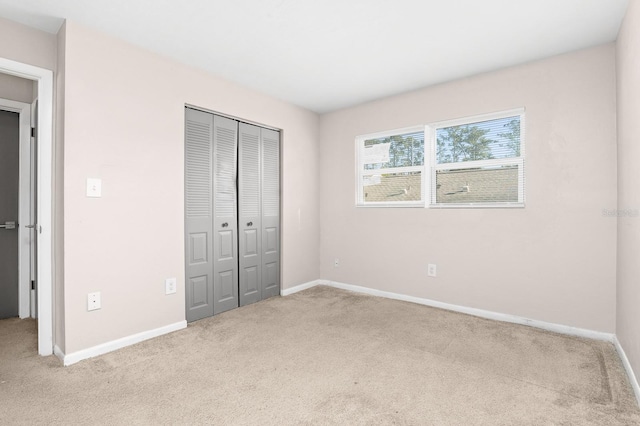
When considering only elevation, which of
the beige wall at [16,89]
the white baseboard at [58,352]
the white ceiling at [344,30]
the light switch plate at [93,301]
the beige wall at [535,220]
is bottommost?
the white baseboard at [58,352]

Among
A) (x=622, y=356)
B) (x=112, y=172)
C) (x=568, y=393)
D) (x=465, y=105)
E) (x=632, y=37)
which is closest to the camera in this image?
(x=568, y=393)

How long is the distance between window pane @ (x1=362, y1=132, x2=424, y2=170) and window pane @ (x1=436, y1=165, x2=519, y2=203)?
35cm

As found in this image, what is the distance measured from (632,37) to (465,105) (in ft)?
4.39

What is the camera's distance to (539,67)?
9.18 feet

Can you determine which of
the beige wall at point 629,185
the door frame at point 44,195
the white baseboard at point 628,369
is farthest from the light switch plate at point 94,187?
the white baseboard at point 628,369

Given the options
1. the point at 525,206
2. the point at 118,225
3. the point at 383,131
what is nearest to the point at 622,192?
the point at 525,206

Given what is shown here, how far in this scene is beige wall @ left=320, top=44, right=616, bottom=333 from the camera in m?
2.55

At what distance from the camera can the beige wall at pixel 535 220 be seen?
2551mm

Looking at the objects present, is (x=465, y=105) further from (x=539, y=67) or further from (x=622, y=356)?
(x=622, y=356)

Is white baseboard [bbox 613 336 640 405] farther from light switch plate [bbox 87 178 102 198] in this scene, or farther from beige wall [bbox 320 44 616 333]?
light switch plate [bbox 87 178 102 198]

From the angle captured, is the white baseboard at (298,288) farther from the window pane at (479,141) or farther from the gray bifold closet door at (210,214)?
the window pane at (479,141)

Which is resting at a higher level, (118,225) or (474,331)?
(118,225)

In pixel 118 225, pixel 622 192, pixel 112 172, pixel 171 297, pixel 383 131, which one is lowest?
pixel 171 297

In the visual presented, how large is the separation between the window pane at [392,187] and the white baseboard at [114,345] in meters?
2.50
